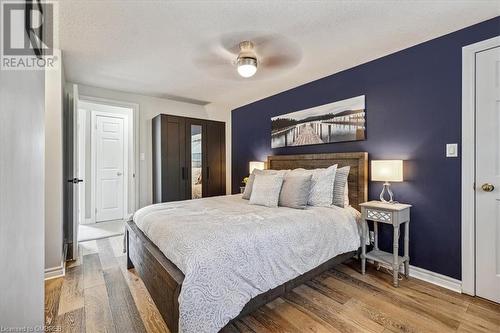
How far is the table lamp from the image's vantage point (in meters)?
2.34

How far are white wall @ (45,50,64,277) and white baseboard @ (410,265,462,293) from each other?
3.62 m

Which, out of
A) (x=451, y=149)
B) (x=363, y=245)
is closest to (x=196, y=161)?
(x=363, y=245)

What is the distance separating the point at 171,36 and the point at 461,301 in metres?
3.43

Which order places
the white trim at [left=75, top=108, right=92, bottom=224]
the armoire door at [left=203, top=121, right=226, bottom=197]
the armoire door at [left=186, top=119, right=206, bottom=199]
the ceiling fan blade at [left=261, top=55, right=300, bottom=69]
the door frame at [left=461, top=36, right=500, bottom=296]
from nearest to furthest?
the door frame at [left=461, top=36, right=500, bottom=296] → the ceiling fan blade at [left=261, top=55, right=300, bottom=69] → the armoire door at [left=186, top=119, right=206, bottom=199] → the armoire door at [left=203, top=121, right=226, bottom=197] → the white trim at [left=75, top=108, right=92, bottom=224]

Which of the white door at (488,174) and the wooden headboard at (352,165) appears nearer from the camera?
the white door at (488,174)

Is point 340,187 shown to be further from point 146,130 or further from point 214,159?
point 146,130

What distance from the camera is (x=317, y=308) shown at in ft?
6.19

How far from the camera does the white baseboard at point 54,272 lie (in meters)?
2.37

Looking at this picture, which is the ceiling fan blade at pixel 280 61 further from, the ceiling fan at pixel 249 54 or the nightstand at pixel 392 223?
the nightstand at pixel 392 223

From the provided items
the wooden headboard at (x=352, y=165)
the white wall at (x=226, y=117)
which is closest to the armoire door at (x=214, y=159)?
the white wall at (x=226, y=117)

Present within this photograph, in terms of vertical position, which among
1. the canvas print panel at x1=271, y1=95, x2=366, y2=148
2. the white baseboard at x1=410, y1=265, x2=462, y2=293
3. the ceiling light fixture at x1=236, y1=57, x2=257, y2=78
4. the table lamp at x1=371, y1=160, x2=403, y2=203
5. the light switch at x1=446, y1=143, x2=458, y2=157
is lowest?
the white baseboard at x1=410, y1=265, x2=462, y2=293

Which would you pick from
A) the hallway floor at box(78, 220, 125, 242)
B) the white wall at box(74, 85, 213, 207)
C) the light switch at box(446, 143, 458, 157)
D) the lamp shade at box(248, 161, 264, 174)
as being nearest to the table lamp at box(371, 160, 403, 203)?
the light switch at box(446, 143, 458, 157)

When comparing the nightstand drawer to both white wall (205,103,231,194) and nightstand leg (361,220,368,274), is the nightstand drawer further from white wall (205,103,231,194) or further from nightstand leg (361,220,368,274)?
white wall (205,103,231,194)

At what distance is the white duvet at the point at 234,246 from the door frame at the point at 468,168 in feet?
2.91
